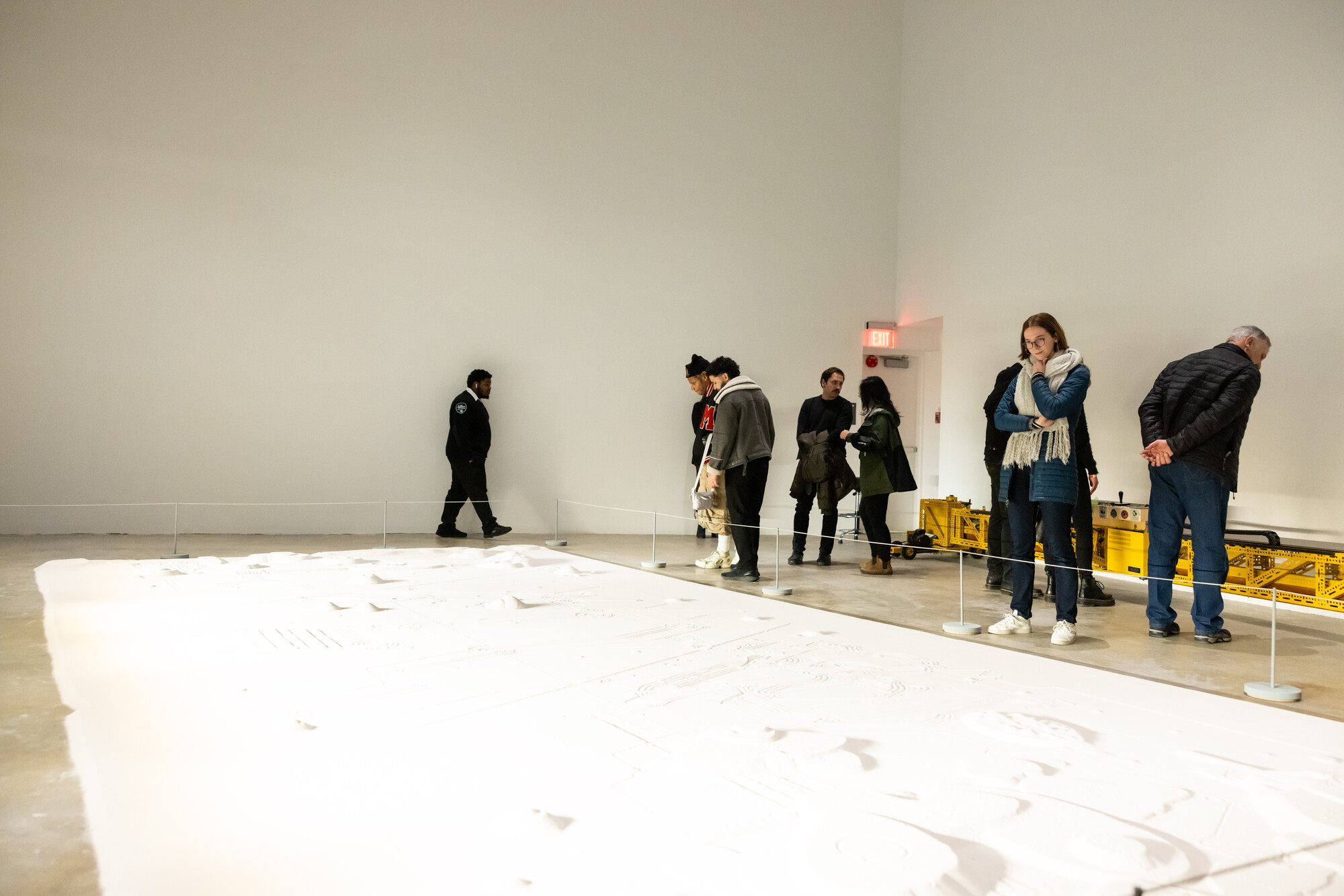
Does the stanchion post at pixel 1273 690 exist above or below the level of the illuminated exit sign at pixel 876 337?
below

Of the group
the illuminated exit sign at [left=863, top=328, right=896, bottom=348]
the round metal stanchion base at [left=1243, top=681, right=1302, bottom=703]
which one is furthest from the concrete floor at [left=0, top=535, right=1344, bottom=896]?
the illuminated exit sign at [left=863, top=328, right=896, bottom=348]

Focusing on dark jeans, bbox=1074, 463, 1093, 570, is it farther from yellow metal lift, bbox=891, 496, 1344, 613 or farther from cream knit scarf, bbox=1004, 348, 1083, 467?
cream knit scarf, bbox=1004, 348, 1083, 467

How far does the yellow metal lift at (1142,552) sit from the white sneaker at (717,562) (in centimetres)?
104

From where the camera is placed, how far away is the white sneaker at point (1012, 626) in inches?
139

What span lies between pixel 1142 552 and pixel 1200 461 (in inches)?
68.7

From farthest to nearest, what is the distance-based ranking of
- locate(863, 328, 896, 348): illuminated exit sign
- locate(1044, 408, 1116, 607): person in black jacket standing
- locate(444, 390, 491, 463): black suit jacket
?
1. locate(863, 328, 896, 348): illuminated exit sign
2. locate(444, 390, 491, 463): black suit jacket
3. locate(1044, 408, 1116, 607): person in black jacket standing

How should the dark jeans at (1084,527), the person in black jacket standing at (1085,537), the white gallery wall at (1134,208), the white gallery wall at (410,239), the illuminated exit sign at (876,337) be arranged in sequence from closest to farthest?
the person in black jacket standing at (1085,537) < the dark jeans at (1084,527) < the white gallery wall at (1134,208) < the white gallery wall at (410,239) < the illuminated exit sign at (876,337)

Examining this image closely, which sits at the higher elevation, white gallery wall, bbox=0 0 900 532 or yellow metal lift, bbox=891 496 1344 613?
white gallery wall, bbox=0 0 900 532

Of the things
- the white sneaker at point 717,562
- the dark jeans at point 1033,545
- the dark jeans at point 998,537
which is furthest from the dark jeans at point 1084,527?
the white sneaker at point 717,562

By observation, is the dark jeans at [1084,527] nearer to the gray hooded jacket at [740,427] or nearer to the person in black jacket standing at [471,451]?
the gray hooded jacket at [740,427]

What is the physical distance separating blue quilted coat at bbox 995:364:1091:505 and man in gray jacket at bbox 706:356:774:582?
5.02ft

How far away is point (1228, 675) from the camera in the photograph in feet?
9.91

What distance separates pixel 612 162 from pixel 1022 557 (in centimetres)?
538

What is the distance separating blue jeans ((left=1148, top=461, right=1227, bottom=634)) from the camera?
3.50 meters
